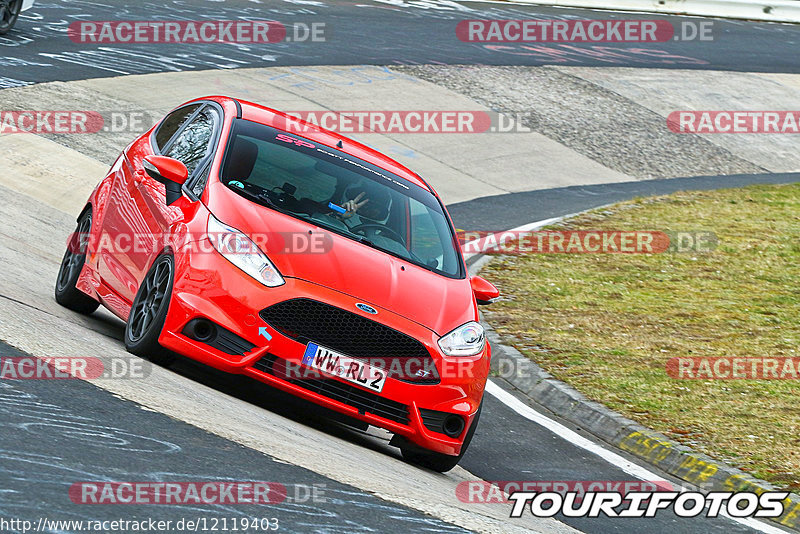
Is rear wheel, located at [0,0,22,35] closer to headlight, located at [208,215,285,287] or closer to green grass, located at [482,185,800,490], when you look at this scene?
green grass, located at [482,185,800,490]

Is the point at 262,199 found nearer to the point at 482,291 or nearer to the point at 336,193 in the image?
the point at 336,193

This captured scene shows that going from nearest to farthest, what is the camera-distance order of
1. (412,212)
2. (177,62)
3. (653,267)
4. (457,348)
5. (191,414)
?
(191,414)
(457,348)
(412,212)
(653,267)
(177,62)

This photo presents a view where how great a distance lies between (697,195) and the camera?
17.6m

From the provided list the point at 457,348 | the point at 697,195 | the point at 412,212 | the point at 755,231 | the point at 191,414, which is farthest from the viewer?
the point at 697,195

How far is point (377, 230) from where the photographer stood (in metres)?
7.66

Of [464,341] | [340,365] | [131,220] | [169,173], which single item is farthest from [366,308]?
[131,220]

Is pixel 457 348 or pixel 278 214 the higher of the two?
pixel 278 214

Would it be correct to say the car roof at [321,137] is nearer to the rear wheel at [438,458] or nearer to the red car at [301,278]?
the red car at [301,278]

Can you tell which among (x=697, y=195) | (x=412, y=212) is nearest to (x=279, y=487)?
(x=412, y=212)

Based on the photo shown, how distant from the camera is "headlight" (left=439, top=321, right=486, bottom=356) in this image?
6951 mm

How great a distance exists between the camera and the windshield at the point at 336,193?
7.51m

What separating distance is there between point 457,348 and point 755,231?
9628 mm

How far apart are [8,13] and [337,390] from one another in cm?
1410

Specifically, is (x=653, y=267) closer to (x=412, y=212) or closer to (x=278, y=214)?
(x=412, y=212)
